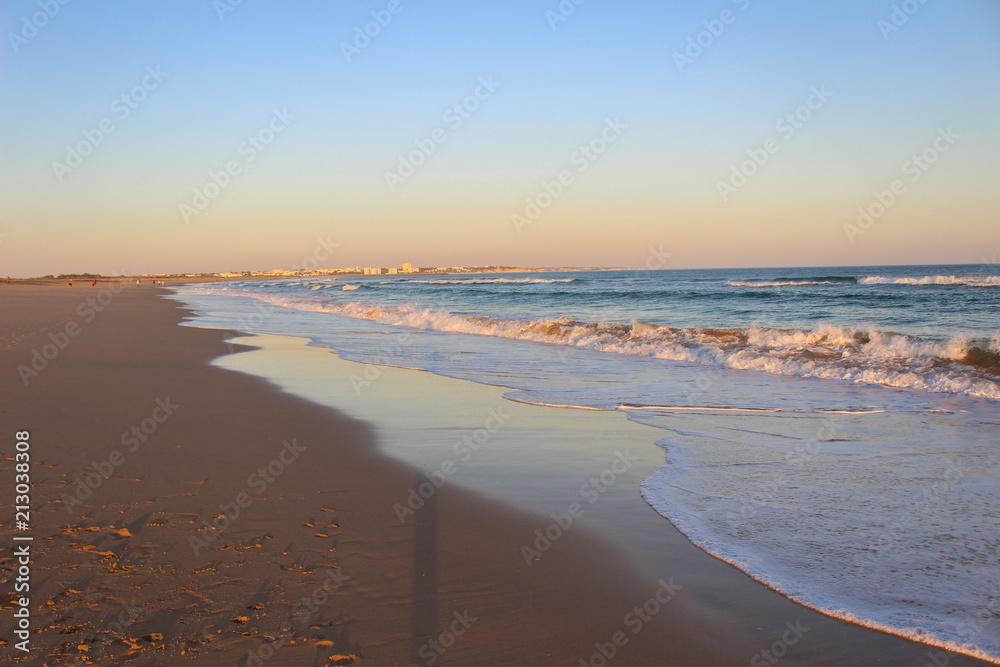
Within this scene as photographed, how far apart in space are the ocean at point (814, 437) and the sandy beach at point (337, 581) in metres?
0.37

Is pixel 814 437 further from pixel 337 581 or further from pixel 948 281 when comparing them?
pixel 948 281

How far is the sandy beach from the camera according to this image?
278 centimetres

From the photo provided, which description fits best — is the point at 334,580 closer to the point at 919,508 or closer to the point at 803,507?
the point at 803,507

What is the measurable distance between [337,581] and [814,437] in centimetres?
529

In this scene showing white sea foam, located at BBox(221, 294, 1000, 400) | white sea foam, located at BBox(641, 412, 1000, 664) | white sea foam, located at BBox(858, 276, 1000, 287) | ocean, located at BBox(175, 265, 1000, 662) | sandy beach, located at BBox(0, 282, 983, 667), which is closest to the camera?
sandy beach, located at BBox(0, 282, 983, 667)

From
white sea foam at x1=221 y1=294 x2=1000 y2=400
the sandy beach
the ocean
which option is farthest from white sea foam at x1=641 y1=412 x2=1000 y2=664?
white sea foam at x1=221 y1=294 x2=1000 y2=400

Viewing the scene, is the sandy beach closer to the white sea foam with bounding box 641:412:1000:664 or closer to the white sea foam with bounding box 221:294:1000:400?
the white sea foam with bounding box 641:412:1000:664

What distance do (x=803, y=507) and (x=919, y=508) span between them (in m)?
0.77

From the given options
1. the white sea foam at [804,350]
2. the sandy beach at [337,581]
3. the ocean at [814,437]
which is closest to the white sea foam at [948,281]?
the ocean at [814,437]

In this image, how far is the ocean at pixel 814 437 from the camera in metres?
3.51

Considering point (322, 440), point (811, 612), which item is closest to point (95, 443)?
point (322, 440)

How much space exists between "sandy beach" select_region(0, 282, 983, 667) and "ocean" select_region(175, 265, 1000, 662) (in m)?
0.37

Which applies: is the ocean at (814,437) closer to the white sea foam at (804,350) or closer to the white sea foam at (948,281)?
the white sea foam at (804,350)

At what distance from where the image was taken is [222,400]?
8.35 metres
